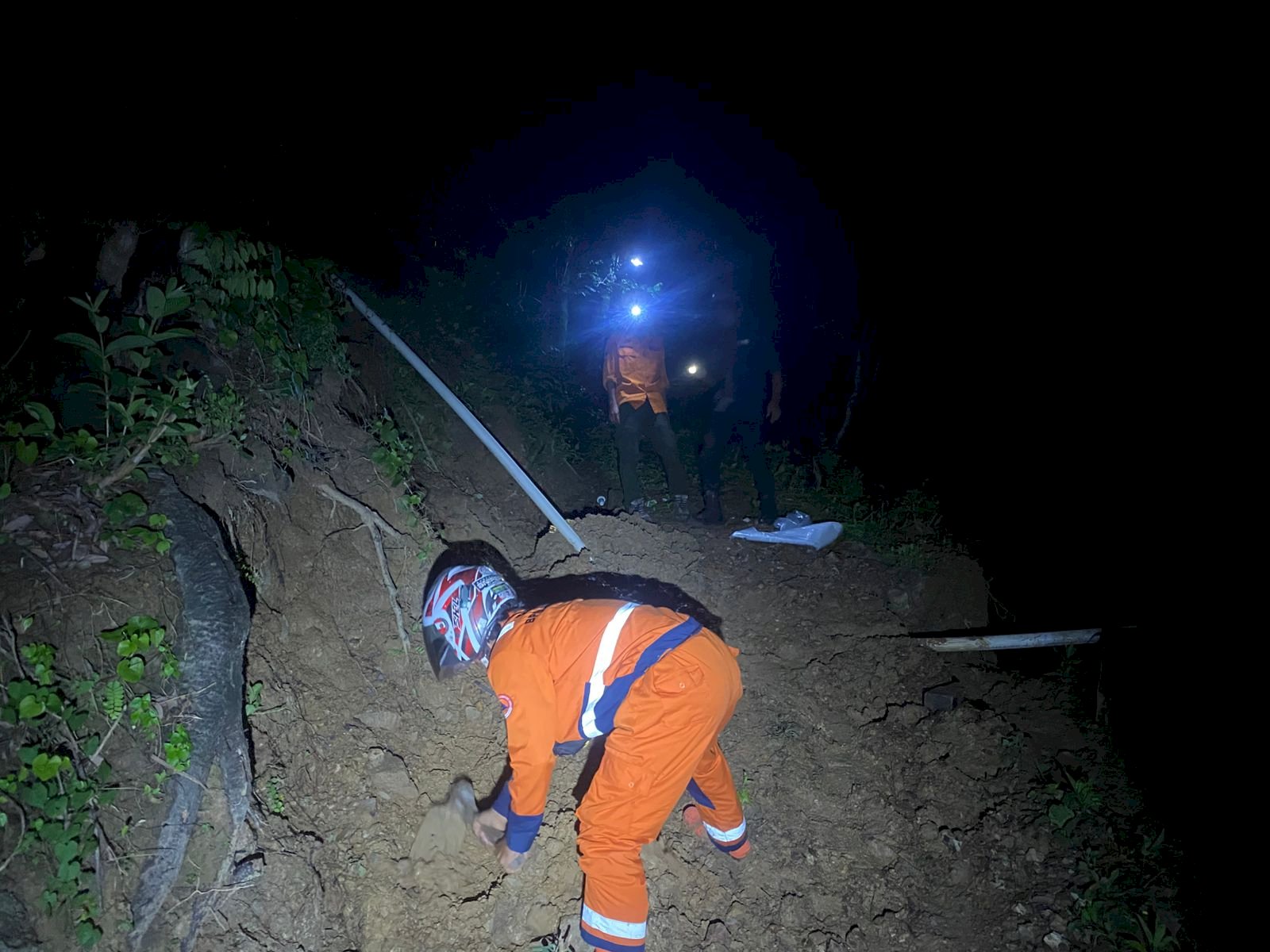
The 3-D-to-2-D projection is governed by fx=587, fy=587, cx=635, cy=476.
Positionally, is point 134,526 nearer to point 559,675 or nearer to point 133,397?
point 133,397

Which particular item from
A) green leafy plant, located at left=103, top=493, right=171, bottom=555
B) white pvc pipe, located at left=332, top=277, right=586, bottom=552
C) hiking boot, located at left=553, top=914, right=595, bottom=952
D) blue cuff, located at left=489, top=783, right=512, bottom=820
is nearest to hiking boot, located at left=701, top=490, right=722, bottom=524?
white pvc pipe, located at left=332, top=277, right=586, bottom=552

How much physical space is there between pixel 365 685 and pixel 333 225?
4845 mm

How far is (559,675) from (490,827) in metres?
1.00

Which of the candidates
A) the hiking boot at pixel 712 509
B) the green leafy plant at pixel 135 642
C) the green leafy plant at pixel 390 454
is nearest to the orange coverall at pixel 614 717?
the green leafy plant at pixel 135 642

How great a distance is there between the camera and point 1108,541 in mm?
7238

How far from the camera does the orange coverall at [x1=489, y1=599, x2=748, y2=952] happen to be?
2156mm

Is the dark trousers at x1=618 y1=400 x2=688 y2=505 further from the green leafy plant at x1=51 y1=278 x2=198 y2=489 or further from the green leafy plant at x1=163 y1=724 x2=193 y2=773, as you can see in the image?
the green leafy plant at x1=163 y1=724 x2=193 y2=773

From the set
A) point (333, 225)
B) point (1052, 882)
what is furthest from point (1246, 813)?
point (333, 225)

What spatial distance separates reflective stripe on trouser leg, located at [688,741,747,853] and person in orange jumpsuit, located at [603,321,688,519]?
3155 mm

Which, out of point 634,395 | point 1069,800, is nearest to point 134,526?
point 634,395

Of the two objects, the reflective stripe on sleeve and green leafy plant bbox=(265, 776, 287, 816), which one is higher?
the reflective stripe on sleeve

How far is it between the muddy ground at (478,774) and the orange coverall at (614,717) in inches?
25.7

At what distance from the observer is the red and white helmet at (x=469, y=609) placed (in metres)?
2.45

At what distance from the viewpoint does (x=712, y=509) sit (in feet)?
20.6
